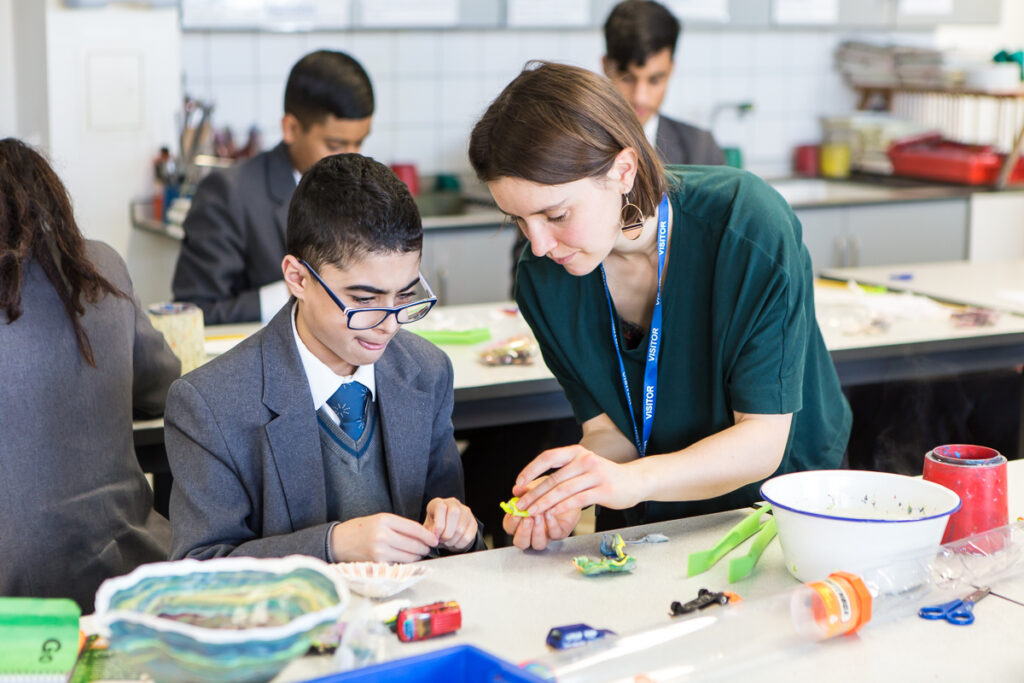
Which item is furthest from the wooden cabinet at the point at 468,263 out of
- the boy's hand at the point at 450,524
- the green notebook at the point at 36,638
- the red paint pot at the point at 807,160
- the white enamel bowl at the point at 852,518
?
the green notebook at the point at 36,638

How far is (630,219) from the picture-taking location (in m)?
1.68

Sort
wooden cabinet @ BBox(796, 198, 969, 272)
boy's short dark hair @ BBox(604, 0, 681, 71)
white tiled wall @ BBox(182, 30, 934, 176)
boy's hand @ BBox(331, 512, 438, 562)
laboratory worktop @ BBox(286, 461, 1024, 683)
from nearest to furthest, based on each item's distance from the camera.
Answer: laboratory worktop @ BBox(286, 461, 1024, 683), boy's hand @ BBox(331, 512, 438, 562), boy's short dark hair @ BBox(604, 0, 681, 71), white tiled wall @ BBox(182, 30, 934, 176), wooden cabinet @ BBox(796, 198, 969, 272)

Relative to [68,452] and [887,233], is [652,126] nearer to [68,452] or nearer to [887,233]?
[887,233]

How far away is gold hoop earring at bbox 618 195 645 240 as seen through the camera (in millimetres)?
1659

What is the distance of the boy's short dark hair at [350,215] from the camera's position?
171 centimetres

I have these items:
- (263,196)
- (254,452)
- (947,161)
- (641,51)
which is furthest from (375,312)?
(947,161)

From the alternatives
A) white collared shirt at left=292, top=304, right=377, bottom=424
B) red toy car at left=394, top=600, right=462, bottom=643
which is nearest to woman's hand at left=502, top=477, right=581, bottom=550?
red toy car at left=394, top=600, right=462, bottom=643

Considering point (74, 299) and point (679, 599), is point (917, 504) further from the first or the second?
point (74, 299)

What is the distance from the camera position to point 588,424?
1.89 metres

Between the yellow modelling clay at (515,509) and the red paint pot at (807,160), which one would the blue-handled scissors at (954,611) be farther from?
the red paint pot at (807,160)

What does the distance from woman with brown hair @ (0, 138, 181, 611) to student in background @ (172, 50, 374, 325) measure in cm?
97

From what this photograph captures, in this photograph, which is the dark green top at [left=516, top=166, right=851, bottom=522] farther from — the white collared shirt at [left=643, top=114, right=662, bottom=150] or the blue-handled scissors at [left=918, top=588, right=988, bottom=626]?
the white collared shirt at [left=643, top=114, right=662, bottom=150]

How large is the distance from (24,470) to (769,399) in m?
1.14

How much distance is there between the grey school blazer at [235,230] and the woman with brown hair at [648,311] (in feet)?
4.51
